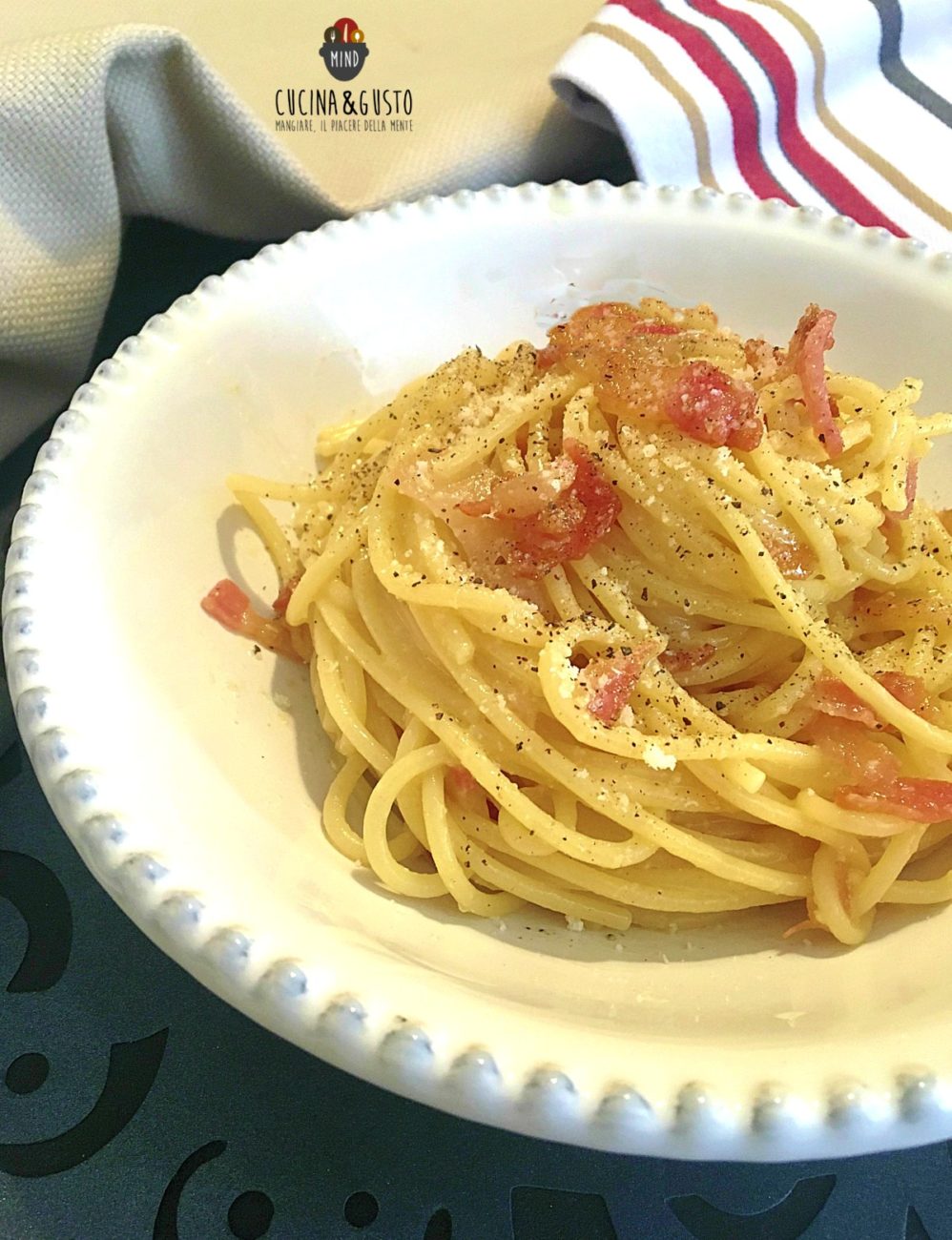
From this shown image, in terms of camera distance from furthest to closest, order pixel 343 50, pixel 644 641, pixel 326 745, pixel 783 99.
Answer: pixel 343 50, pixel 783 99, pixel 326 745, pixel 644 641

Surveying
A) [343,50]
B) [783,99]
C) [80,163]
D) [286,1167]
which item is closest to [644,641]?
[286,1167]

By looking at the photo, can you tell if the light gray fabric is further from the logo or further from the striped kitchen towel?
the striped kitchen towel

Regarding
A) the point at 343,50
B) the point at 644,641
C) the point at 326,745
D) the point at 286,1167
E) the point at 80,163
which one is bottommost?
the point at 286,1167

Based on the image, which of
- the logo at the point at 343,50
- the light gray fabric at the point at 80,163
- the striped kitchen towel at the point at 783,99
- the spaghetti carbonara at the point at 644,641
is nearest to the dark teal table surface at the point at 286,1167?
the spaghetti carbonara at the point at 644,641

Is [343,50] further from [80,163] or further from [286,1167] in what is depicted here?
[286,1167]

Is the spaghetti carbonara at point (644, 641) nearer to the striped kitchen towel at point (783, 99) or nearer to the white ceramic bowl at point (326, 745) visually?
the white ceramic bowl at point (326, 745)

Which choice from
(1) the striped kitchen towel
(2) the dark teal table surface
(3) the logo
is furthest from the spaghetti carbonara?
(3) the logo
